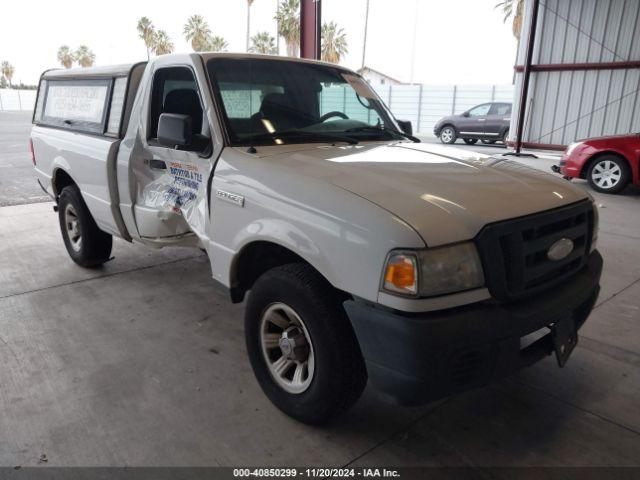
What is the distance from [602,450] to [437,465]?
0.82 metres

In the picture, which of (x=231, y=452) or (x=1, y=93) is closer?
(x=231, y=452)

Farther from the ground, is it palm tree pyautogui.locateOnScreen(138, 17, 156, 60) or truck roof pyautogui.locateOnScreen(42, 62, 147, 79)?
palm tree pyautogui.locateOnScreen(138, 17, 156, 60)

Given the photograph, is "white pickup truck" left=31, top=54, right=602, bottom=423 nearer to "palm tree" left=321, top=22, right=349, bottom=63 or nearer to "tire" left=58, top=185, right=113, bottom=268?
"tire" left=58, top=185, right=113, bottom=268

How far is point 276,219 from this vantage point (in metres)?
2.41

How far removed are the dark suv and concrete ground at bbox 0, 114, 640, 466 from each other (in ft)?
46.4

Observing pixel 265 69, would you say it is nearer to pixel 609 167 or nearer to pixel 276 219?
pixel 276 219

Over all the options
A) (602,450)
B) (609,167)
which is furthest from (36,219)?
(609,167)

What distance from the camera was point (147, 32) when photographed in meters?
55.8

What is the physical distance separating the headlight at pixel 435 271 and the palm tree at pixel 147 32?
6030 cm

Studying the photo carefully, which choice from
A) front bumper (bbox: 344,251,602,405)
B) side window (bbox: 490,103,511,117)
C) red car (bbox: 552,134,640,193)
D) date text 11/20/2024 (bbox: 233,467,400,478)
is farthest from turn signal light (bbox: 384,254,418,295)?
side window (bbox: 490,103,511,117)

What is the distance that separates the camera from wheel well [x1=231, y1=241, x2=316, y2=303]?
2.67m

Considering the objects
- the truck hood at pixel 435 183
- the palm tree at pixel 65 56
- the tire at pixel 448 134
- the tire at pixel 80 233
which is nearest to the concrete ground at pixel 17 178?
the tire at pixel 80 233

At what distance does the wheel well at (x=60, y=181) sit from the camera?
4.81 meters

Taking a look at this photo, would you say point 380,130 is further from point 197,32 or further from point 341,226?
point 197,32
